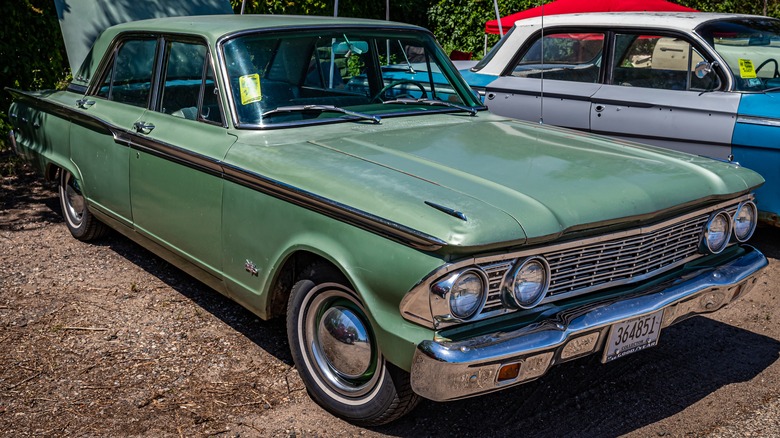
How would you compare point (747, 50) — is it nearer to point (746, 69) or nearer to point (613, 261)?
point (746, 69)

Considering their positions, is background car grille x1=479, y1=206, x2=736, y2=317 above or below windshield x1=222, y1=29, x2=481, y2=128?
below

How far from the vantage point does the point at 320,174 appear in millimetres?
3225

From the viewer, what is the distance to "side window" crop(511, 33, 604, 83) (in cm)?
641

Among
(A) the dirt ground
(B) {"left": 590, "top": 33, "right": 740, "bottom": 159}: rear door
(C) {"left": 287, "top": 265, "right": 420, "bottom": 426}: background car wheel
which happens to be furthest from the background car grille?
(B) {"left": 590, "top": 33, "right": 740, "bottom": 159}: rear door

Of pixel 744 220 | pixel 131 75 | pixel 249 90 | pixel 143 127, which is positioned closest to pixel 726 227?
pixel 744 220

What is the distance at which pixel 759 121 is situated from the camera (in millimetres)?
5363

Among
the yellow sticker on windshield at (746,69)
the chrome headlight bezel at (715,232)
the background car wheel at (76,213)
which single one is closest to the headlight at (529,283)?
the chrome headlight bezel at (715,232)

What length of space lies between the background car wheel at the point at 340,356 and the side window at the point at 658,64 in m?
3.81

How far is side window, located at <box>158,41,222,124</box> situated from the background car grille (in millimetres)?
1741

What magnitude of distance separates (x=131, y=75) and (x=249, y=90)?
4.39ft

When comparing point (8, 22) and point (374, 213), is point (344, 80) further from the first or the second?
point (8, 22)

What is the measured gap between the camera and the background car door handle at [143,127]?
4.22 metres

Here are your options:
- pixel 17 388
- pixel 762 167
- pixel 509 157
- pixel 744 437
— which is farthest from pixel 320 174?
pixel 762 167

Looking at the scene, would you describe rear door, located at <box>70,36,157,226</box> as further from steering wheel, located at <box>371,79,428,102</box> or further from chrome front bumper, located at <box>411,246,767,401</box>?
chrome front bumper, located at <box>411,246,767,401</box>
